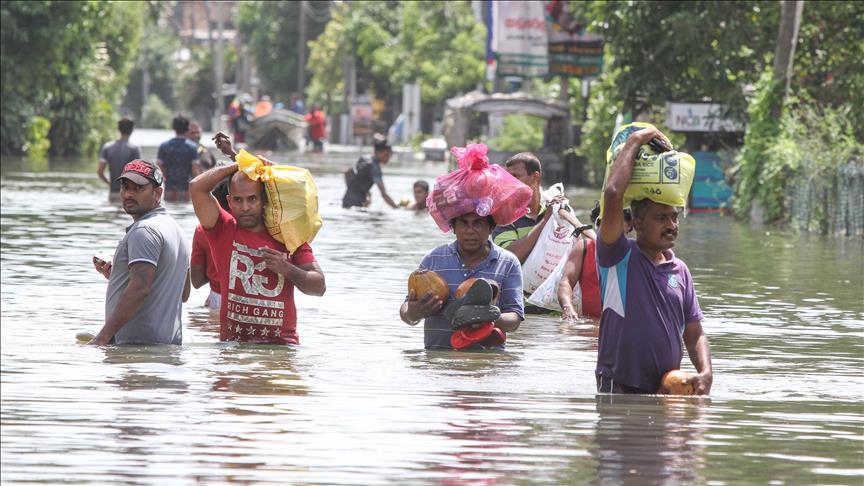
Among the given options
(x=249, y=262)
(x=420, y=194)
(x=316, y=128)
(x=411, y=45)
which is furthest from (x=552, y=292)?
(x=411, y=45)

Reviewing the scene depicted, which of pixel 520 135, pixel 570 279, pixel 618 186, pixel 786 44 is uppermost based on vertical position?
pixel 786 44

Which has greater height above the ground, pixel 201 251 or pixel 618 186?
pixel 618 186

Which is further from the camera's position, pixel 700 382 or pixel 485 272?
pixel 485 272

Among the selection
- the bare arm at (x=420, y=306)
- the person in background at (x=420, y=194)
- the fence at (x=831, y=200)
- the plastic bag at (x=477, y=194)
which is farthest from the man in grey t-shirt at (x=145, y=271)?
the person in background at (x=420, y=194)

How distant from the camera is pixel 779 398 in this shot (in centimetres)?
968

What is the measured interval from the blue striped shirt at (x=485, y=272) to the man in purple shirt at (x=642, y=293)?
1631 millimetres

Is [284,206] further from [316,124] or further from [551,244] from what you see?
[316,124]

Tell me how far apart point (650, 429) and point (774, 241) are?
15652 mm

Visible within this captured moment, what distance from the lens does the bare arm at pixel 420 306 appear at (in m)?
9.29

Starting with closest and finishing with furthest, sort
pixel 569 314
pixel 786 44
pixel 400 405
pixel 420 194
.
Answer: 1. pixel 400 405
2. pixel 569 314
3. pixel 420 194
4. pixel 786 44

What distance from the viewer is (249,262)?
31.0 feet

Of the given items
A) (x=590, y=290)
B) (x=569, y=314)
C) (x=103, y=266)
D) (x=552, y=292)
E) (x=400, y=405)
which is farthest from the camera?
(x=590, y=290)

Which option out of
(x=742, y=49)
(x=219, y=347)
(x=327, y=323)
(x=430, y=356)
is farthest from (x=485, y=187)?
(x=742, y=49)

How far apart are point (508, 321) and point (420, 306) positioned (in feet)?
1.51
